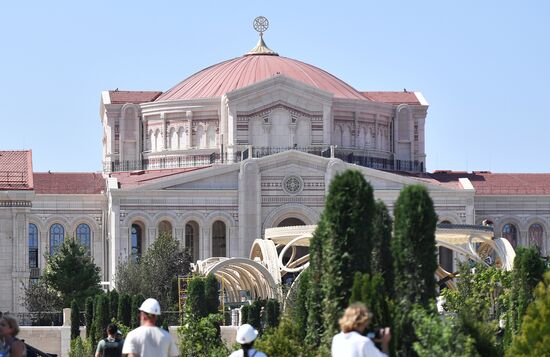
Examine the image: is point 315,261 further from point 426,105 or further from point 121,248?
point 426,105

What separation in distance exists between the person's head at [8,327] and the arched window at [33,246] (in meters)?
82.2

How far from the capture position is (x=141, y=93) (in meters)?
127

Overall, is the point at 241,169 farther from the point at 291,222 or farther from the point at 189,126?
the point at 189,126

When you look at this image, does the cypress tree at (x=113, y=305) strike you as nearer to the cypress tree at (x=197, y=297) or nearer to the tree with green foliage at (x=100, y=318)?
the tree with green foliage at (x=100, y=318)

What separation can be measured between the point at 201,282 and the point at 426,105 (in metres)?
60.6

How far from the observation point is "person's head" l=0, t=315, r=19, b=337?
3052cm

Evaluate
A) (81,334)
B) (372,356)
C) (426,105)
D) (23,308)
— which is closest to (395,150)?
(426,105)

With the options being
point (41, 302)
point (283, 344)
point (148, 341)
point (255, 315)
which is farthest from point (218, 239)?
point (148, 341)

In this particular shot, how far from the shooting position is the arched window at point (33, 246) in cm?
11262

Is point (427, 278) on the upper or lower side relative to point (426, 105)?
lower

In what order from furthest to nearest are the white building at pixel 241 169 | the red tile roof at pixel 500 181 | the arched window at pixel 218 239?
the red tile roof at pixel 500 181 → the arched window at pixel 218 239 → the white building at pixel 241 169

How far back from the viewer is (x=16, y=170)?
10144 centimetres

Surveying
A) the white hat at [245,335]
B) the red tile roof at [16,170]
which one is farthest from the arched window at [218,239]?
the white hat at [245,335]

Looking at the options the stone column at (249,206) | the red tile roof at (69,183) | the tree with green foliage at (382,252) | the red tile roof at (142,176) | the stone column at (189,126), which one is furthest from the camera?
the stone column at (189,126)
